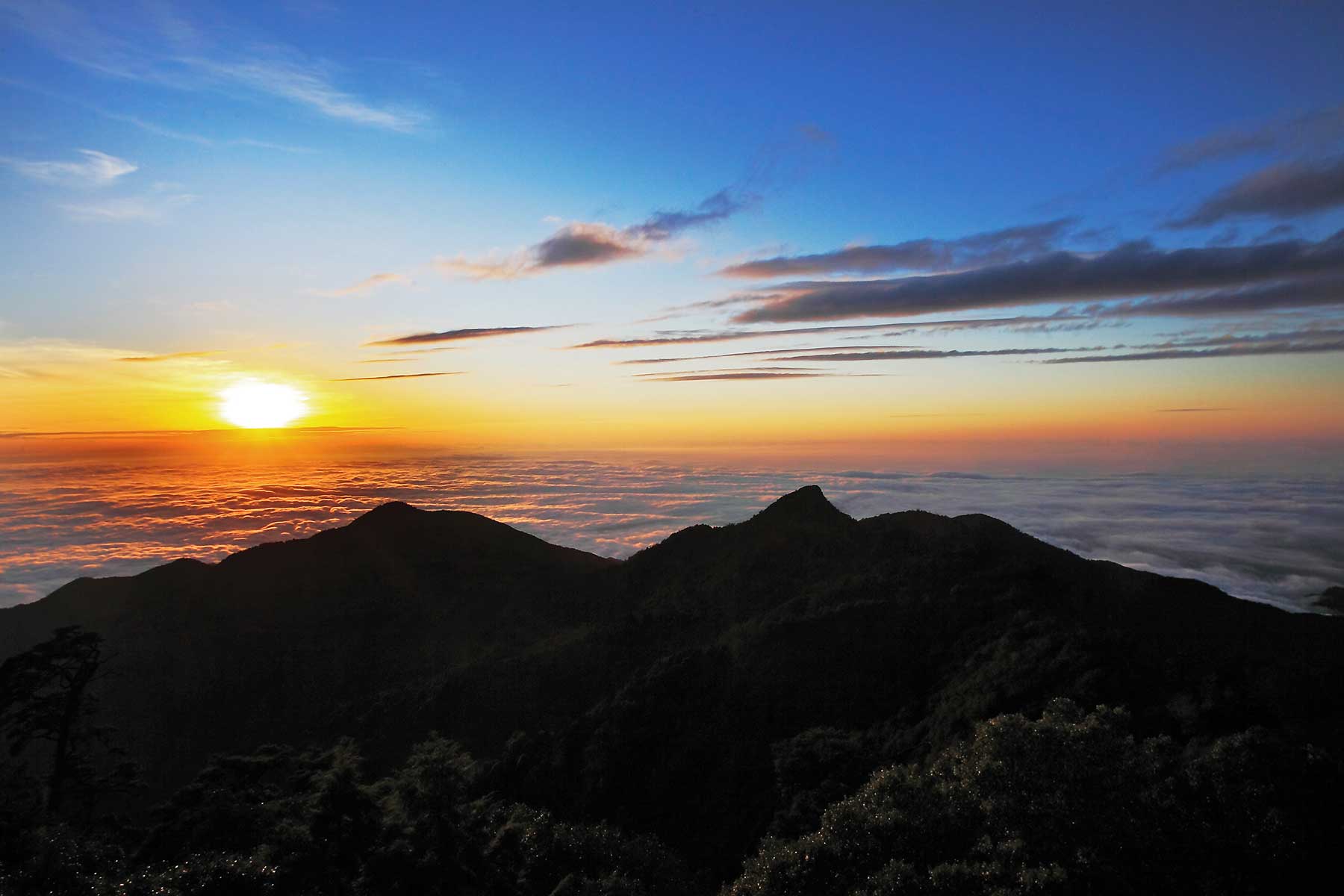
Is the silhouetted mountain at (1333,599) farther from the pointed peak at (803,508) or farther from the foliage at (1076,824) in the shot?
the foliage at (1076,824)

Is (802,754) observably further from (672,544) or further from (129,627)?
(129,627)

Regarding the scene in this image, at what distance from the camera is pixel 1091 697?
2998cm

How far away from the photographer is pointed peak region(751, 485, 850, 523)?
6725 cm

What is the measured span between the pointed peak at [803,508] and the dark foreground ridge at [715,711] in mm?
496

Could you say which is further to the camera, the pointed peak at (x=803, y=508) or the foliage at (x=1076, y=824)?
the pointed peak at (x=803, y=508)

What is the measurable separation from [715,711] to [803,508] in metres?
30.5

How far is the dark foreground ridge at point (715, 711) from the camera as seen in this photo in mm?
17609

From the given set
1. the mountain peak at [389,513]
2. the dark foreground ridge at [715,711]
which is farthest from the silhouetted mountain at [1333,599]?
the mountain peak at [389,513]

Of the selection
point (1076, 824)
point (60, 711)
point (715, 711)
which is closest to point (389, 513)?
point (60, 711)

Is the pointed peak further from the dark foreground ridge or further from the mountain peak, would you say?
the mountain peak

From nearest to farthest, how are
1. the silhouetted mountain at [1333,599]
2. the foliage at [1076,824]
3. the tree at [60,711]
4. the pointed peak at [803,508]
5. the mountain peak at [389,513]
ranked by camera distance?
1. the foliage at [1076,824]
2. the tree at [60,711]
3. the pointed peak at [803,508]
4. the mountain peak at [389,513]
5. the silhouetted mountain at [1333,599]

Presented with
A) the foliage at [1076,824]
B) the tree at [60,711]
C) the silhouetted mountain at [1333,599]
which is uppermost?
the foliage at [1076,824]

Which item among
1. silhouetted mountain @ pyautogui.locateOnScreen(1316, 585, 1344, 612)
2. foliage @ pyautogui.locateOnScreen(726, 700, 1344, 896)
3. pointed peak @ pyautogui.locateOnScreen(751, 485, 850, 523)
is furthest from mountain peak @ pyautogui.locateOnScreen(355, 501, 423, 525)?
silhouetted mountain @ pyautogui.locateOnScreen(1316, 585, 1344, 612)

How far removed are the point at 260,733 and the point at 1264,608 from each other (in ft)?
242
